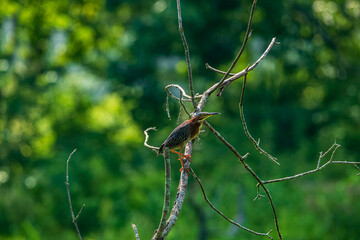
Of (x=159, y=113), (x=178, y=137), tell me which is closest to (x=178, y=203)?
(x=178, y=137)

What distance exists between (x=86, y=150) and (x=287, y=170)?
4.68m

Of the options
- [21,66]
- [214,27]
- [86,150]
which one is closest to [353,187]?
[214,27]

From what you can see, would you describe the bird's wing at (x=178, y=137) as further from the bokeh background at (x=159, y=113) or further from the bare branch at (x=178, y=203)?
the bokeh background at (x=159, y=113)

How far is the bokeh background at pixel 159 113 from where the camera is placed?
33.2 ft

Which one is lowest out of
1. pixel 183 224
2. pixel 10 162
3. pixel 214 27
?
pixel 10 162

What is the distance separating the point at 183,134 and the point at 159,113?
9692 millimetres

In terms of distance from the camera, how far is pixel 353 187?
416 inches

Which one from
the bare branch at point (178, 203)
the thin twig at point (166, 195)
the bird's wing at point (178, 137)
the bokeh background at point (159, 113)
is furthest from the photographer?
the bokeh background at point (159, 113)

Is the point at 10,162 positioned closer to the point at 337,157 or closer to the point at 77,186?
the point at 77,186

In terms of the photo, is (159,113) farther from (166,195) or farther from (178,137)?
(166,195)

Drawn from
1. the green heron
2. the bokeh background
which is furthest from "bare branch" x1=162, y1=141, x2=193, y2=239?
the bokeh background

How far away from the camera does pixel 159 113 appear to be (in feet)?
40.1

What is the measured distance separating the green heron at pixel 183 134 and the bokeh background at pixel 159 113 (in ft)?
18.4

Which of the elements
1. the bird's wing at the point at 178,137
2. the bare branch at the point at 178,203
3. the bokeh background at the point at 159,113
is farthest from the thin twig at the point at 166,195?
the bokeh background at the point at 159,113
